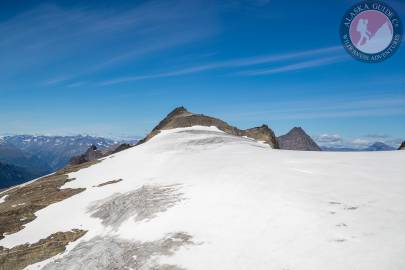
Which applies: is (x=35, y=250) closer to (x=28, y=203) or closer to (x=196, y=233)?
(x=196, y=233)

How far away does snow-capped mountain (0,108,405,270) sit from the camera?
15.7m

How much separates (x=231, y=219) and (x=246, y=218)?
34.2 inches

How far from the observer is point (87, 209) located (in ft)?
103

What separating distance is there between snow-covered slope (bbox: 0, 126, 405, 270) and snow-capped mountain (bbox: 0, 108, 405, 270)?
6 centimetres

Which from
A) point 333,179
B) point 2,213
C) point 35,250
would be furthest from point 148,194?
point 2,213

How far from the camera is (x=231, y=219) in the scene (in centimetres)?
2014

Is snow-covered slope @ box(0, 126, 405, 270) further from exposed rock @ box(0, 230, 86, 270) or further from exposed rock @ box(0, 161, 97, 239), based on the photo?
exposed rock @ box(0, 161, 97, 239)

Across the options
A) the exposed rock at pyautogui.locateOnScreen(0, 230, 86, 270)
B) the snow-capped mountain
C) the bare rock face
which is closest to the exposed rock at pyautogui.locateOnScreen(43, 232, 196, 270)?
the snow-capped mountain

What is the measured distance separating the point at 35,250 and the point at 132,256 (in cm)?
1011

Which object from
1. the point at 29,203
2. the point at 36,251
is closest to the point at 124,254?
the point at 36,251

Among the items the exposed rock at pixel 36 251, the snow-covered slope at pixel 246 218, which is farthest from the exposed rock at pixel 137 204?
the exposed rock at pixel 36 251

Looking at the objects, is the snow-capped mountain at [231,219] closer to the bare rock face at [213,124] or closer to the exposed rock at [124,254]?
the exposed rock at [124,254]

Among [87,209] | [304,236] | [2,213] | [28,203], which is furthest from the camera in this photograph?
[28,203]

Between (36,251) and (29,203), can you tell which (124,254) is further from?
(29,203)
